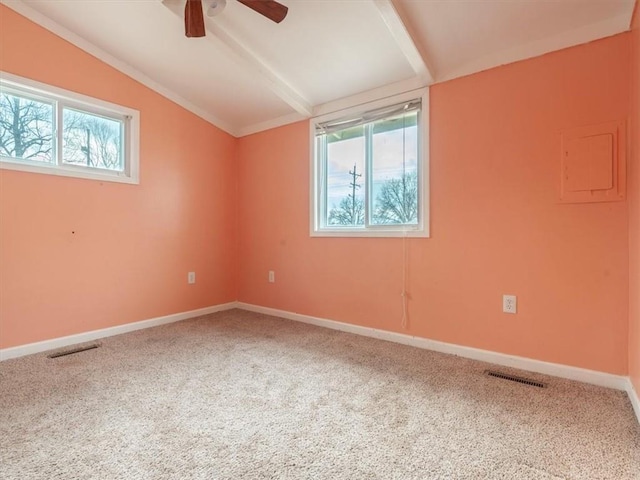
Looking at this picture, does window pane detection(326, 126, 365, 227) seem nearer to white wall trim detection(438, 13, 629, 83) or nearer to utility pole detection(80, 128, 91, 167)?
white wall trim detection(438, 13, 629, 83)

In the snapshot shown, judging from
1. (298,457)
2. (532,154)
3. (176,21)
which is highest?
(176,21)

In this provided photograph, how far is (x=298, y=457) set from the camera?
4.45ft

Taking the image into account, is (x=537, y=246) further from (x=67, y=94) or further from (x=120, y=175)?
(x=67, y=94)

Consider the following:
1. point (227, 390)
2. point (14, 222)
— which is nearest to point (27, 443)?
point (227, 390)

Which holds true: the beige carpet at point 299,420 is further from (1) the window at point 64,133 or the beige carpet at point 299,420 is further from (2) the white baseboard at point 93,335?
(1) the window at point 64,133

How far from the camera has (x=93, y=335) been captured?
2.91 metres

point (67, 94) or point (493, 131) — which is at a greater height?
point (67, 94)

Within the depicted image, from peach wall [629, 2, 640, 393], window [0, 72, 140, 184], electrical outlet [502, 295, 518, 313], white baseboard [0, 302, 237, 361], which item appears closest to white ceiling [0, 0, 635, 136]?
peach wall [629, 2, 640, 393]

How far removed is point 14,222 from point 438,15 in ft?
10.8

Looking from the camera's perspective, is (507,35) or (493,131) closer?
(507,35)

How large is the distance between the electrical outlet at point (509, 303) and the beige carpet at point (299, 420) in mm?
420

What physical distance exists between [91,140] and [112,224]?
2.49ft

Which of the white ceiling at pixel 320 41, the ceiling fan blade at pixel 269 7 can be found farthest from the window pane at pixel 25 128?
the ceiling fan blade at pixel 269 7

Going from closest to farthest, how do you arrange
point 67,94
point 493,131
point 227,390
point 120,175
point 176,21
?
point 227,390 < point 493,131 < point 176,21 < point 67,94 < point 120,175
